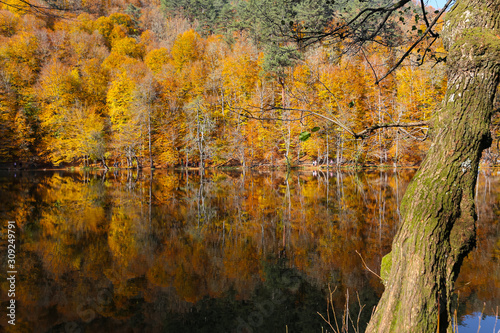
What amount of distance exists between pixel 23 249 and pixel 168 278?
395 centimetres

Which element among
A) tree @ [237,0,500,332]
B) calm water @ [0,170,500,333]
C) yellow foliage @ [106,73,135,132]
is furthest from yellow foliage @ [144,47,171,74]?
tree @ [237,0,500,332]

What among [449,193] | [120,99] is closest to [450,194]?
[449,193]

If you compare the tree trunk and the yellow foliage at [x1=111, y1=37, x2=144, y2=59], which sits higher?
the yellow foliage at [x1=111, y1=37, x2=144, y2=59]

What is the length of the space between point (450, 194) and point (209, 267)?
4968mm

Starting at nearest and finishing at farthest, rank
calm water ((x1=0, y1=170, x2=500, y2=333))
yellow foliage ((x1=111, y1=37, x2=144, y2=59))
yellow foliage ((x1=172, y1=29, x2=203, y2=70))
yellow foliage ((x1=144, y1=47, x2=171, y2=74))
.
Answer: calm water ((x1=0, y1=170, x2=500, y2=333)) → yellow foliage ((x1=172, y1=29, x2=203, y2=70)) → yellow foliage ((x1=144, y1=47, x2=171, y2=74)) → yellow foliage ((x1=111, y1=37, x2=144, y2=59))

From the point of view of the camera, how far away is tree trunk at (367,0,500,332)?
1.92 m

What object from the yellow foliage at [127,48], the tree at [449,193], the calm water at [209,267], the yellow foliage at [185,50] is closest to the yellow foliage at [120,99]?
the yellow foliage at [185,50]

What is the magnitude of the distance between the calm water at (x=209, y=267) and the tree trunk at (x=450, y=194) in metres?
1.23

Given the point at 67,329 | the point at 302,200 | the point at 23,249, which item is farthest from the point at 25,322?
the point at 302,200

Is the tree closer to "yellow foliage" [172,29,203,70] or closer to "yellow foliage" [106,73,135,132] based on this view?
"yellow foliage" [106,73,135,132]

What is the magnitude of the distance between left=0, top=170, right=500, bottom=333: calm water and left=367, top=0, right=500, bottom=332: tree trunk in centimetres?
123

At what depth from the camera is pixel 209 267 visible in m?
6.02

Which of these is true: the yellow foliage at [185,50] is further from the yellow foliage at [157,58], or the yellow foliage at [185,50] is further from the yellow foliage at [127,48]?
the yellow foliage at [127,48]

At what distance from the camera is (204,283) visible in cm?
536
